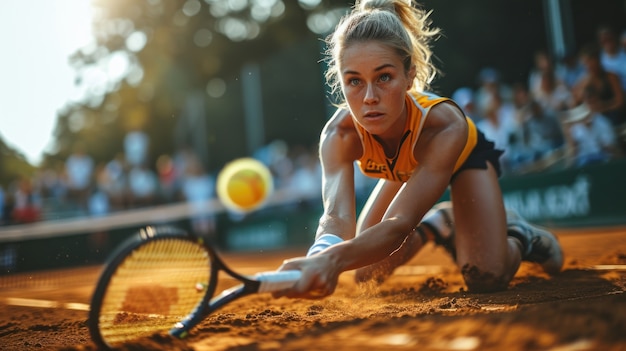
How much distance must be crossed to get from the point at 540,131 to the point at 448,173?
529 centimetres

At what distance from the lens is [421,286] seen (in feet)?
15.6

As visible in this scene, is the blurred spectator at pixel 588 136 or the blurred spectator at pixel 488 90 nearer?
the blurred spectator at pixel 588 136

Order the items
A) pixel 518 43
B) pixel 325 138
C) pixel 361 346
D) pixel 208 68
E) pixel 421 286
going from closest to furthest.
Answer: pixel 361 346 → pixel 325 138 → pixel 421 286 → pixel 518 43 → pixel 208 68

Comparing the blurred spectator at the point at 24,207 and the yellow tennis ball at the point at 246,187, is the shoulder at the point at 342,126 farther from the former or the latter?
the blurred spectator at the point at 24,207

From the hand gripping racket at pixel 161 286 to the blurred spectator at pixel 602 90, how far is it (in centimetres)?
588

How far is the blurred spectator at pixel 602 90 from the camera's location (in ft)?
24.1

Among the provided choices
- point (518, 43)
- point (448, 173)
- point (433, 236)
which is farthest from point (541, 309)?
point (518, 43)

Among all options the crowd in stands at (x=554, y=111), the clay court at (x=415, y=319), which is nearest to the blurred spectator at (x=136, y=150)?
the crowd in stands at (x=554, y=111)

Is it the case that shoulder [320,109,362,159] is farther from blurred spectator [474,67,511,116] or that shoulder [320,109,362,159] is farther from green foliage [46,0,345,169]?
green foliage [46,0,345,169]

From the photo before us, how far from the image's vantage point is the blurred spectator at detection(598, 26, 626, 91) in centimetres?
725

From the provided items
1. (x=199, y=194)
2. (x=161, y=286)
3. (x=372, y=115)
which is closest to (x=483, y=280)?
(x=372, y=115)

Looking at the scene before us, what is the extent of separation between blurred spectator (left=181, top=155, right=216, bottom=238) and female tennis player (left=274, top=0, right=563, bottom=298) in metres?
9.50

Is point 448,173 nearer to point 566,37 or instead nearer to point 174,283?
point 174,283

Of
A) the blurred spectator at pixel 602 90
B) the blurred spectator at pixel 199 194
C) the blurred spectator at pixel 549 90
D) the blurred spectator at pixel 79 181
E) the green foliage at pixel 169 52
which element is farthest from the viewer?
the green foliage at pixel 169 52
